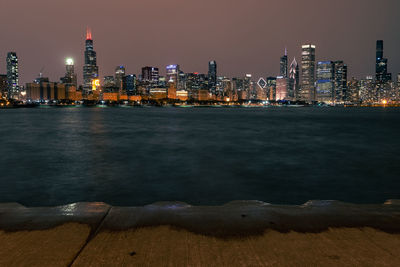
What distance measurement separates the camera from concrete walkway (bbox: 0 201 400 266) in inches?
139

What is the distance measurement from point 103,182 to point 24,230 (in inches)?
427

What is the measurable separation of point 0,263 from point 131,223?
1.76 meters

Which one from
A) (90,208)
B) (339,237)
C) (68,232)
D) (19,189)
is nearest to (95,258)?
(68,232)

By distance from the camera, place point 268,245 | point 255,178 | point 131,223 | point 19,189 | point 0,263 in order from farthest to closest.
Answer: point 255,178 → point 19,189 → point 131,223 → point 268,245 → point 0,263

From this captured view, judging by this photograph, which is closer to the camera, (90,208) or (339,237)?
(339,237)

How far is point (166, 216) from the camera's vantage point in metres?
4.99

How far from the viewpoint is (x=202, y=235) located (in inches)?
166

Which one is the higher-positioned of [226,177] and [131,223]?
[131,223]

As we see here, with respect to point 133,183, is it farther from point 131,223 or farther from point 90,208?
point 131,223

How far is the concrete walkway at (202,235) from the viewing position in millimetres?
3543

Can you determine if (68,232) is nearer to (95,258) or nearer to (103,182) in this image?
(95,258)

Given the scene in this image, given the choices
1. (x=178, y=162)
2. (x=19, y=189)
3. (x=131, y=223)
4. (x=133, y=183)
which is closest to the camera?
(x=131, y=223)

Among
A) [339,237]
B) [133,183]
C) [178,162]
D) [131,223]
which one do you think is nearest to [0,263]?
[131,223]

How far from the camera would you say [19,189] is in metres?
13.4
